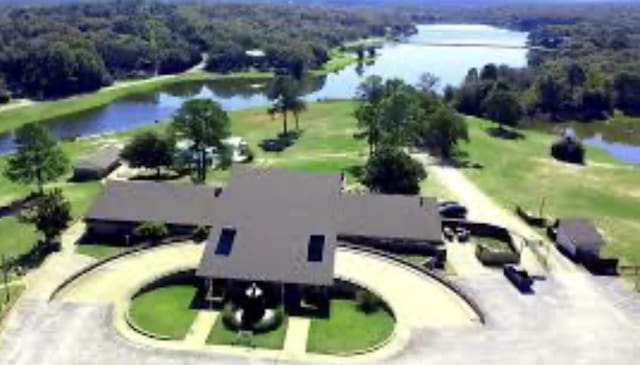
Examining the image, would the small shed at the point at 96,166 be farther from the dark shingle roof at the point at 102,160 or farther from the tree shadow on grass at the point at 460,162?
the tree shadow on grass at the point at 460,162

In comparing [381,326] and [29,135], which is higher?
[29,135]

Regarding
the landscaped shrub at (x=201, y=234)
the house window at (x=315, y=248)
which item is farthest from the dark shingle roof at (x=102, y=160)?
the house window at (x=315, y=248)

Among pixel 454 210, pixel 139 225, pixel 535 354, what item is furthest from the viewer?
pixel 454 210

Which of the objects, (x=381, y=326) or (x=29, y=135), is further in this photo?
(x=29, y=135)

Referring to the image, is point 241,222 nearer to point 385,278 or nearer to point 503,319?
point 385,278

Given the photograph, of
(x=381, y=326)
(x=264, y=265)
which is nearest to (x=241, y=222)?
(x=264, y=265)

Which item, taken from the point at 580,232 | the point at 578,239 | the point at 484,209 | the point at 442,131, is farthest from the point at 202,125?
the point at 578,239

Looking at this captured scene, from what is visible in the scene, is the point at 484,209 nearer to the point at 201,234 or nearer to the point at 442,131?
the point at 442,131
